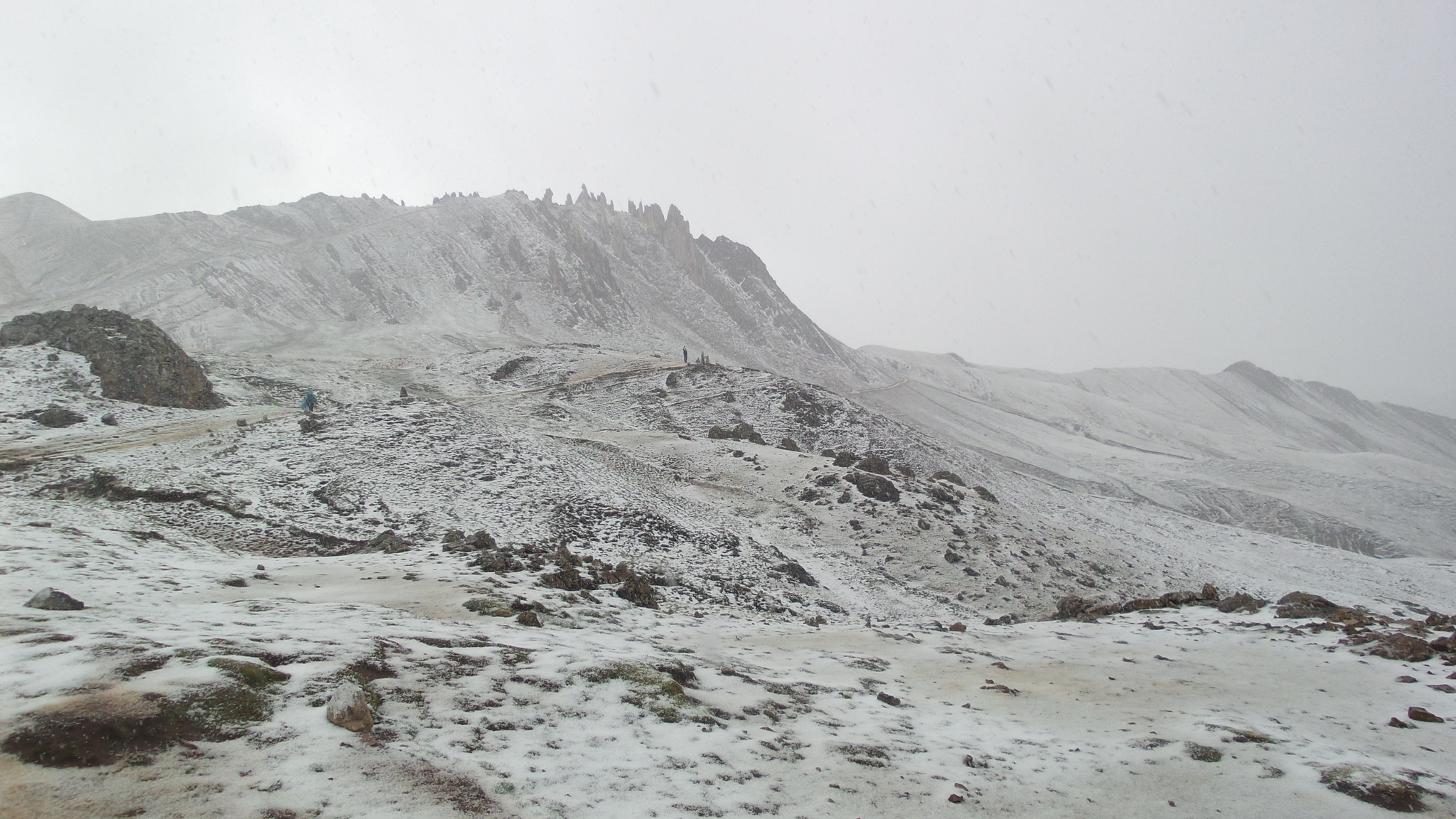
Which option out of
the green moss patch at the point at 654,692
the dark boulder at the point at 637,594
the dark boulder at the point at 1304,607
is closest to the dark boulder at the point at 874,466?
the dark boulder at the point at 1304,607

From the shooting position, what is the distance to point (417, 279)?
7894cm

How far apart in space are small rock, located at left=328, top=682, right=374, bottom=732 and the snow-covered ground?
0.09 meters

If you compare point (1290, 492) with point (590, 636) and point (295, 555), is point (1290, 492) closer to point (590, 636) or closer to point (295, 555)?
point (590, 636)

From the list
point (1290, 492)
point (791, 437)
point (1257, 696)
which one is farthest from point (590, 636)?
point (1290, 492)

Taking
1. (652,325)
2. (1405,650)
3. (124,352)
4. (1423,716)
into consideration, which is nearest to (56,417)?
(124,352)

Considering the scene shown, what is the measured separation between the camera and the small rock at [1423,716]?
7.11 meters

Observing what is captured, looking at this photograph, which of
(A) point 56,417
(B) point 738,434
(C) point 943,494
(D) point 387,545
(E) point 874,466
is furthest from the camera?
(B) point 738,434

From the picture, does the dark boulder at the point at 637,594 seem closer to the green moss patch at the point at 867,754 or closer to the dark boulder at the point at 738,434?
the green moss patch at the point at 867,754

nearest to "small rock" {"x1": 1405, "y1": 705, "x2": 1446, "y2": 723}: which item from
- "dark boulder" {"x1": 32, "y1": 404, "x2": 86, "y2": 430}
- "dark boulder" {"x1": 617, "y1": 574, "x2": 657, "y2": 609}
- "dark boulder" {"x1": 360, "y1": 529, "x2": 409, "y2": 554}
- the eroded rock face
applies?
"dark boulder" {"x1": 617, "y1": 574, "x2": 657, "y2": 609}

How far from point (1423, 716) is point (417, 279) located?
3429 inches

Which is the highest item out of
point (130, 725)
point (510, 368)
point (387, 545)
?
point (510, 368)

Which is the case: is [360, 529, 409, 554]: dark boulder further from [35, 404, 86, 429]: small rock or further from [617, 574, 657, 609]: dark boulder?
[35, 404, 86, 429]: small rock

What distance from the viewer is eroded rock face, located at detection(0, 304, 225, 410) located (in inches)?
938

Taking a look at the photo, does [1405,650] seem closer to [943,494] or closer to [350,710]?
[350,710]
